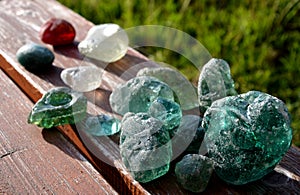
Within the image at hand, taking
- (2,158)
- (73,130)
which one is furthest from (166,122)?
(2,158)

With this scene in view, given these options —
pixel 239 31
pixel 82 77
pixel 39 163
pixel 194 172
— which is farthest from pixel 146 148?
pixel 239 31

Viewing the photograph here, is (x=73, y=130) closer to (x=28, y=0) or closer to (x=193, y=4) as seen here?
(x=28, y=0)

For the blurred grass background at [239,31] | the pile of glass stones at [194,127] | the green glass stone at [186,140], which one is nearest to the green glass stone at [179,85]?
the pile of glass stones at [194,127]

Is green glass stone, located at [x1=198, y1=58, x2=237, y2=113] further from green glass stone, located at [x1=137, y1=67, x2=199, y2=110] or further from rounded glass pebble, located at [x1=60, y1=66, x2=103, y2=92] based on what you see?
rounded glass pebble, located at [x1=60, y1=66, x2=103, y2=92]

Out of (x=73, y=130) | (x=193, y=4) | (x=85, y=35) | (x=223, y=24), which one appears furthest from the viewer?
(x=193, y=4)

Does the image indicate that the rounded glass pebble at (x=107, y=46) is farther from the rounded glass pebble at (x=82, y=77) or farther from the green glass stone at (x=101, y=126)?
the green glass stone at (x=101, y=126)

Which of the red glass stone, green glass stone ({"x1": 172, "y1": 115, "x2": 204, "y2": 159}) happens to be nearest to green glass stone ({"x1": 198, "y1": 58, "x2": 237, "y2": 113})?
green glass stone ({"x1": 172, "y1": 115, "x2": 204, "y2": 159})

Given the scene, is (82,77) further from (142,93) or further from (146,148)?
(146,148)
